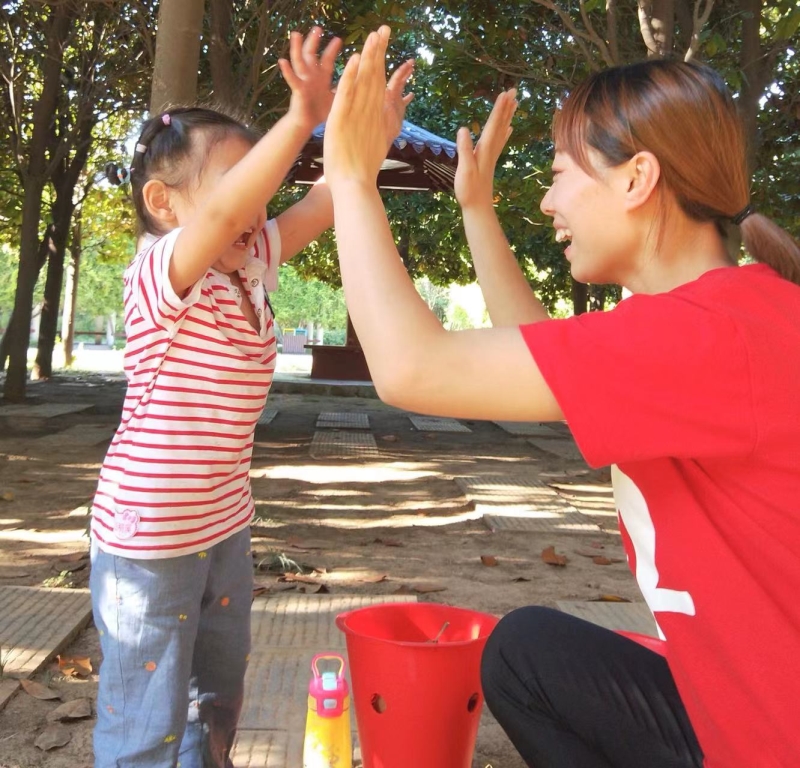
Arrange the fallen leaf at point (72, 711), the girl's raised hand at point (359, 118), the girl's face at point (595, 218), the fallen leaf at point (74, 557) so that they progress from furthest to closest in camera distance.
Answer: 1. the fallen leaf at point (74, 557)
2. the fallen leaf at point (72, 711)
3. the girl's face at point (595, 218)
4. the girl's raised hand at point (359, 118)

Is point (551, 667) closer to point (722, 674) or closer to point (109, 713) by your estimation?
point (722, 674)

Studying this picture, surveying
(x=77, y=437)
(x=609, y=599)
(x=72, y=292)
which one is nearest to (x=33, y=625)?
(x=609, y=599)

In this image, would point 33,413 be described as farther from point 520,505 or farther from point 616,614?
point 616,614

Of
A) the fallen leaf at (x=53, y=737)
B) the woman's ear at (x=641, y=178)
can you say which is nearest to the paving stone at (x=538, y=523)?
the fallen leaf at (x=53, y=737)

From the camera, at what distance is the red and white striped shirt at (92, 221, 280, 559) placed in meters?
1.76

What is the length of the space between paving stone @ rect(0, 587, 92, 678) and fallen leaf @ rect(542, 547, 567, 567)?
1937mm

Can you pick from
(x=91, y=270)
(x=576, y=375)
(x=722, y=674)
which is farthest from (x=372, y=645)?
(x=91, y=270)

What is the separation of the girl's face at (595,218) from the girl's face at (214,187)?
644 mm

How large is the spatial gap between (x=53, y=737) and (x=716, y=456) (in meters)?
1.78

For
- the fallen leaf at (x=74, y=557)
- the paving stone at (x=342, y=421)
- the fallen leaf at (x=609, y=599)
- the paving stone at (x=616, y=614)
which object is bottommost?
the paving stone at (x=342, y=421)

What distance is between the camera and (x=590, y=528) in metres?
4.99

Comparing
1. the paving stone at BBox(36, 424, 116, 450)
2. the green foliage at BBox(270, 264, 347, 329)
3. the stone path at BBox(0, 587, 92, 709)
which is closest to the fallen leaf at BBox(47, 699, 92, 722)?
the stone path at BBox(0, 587, 92, 709)

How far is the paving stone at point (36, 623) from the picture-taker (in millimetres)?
2693

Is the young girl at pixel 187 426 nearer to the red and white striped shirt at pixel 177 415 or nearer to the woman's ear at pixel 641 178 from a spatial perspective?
the red and white striped shirt at pixel 177 415
